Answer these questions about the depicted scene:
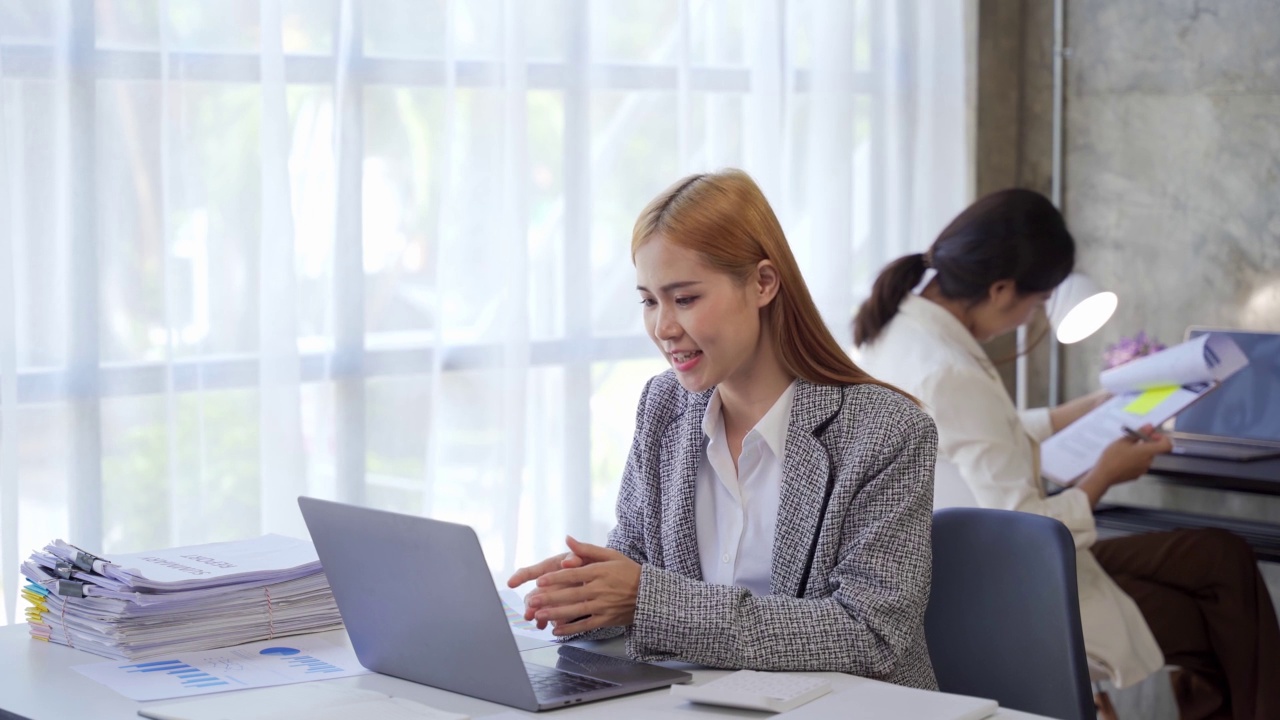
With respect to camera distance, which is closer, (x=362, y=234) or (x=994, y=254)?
(x=994, y=254)

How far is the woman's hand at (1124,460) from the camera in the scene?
9.39 ft

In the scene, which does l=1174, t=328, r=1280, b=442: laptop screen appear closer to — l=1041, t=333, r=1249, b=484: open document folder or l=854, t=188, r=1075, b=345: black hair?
l=1041, t=333, r=1249, b=484: open document folder

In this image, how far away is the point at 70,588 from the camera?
173 centimetres

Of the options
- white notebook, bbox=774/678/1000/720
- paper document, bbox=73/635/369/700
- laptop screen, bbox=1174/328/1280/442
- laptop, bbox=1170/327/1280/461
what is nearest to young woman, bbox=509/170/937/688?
white notebook, bbox=774/678/1000/720

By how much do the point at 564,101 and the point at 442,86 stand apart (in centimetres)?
33

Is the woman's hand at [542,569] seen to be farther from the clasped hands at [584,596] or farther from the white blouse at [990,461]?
the white blouse at [990,461]

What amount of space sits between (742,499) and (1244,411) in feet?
7.03

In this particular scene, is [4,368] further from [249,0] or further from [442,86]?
[442,86]

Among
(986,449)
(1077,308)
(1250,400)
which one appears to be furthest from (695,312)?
(1250,400)

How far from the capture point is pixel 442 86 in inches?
116

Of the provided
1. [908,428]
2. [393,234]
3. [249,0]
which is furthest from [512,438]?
[908,428]

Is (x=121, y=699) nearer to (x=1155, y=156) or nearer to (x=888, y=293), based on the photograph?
(x=888, y=293)

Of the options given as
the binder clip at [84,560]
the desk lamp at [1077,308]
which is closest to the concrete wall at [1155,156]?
the desk lamp at [1077,308]

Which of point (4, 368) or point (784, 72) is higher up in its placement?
A: point (784, 72)
